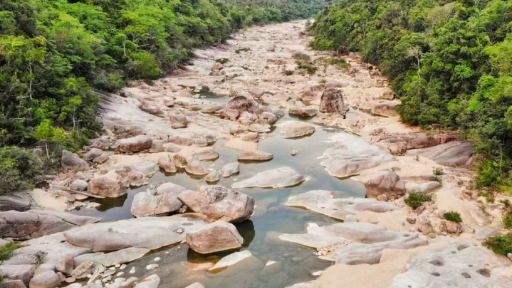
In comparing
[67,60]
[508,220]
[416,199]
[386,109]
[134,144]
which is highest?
[67,60]

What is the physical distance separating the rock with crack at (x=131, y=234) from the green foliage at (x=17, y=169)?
4.38 meters

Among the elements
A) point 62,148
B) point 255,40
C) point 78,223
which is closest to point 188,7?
point 255,40

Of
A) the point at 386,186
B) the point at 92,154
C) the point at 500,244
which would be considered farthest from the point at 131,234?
the point at 500,244

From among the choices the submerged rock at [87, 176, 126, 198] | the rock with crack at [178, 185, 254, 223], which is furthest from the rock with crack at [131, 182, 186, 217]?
the submerged rock at [87, 176, 126, 198]

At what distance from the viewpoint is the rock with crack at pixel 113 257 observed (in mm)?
17078

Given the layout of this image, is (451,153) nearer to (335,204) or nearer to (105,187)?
(335,204)

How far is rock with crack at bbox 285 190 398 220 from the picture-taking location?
2100cm

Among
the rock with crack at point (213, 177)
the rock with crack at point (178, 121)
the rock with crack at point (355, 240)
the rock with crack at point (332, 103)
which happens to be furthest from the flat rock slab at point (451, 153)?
the rock with crack at point (178, 121)

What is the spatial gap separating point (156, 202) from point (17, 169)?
7.61 metres

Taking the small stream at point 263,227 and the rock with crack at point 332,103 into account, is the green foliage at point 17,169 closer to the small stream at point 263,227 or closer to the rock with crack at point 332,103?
the small stream at point 263,227

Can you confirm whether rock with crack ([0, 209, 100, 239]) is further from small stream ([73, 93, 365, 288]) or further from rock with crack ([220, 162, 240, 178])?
rock with crack ([220, 162, 240, 178])

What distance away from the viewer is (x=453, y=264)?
15.8 m

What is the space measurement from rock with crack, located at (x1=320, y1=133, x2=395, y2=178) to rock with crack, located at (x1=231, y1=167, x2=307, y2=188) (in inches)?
106

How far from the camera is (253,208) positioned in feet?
69.6
